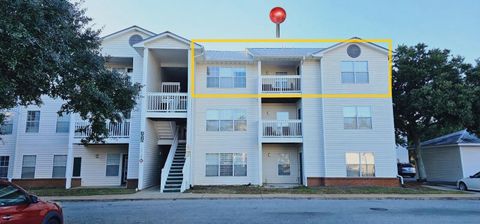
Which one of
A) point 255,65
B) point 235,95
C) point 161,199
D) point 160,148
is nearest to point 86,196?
point 161,199

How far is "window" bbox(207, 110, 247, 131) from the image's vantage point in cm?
2064

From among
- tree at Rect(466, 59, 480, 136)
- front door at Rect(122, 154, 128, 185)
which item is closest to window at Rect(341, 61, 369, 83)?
tree at Rect(466, 59, 480, 136)

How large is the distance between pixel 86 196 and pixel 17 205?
10718 millimetres

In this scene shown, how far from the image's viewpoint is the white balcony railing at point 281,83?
20750mm

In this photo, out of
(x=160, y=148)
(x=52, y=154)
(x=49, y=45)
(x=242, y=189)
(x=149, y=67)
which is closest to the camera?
(x=49, y=45)

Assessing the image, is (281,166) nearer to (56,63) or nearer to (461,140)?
(461,140)

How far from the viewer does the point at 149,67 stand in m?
19.2

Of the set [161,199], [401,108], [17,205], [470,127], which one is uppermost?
[401,108]

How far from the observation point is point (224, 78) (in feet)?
69.2

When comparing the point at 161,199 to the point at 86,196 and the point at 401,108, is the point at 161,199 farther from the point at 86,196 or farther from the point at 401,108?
the point at 401,108

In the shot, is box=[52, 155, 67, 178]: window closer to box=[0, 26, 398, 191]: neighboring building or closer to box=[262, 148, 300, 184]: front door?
box=[0, 26, 398, 191]: neighboring building

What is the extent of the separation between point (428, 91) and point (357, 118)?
4.95 m

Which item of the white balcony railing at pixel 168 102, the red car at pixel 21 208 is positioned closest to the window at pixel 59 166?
the white balcony railing at pixel 168 102

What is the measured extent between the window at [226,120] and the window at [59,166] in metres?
9.57
